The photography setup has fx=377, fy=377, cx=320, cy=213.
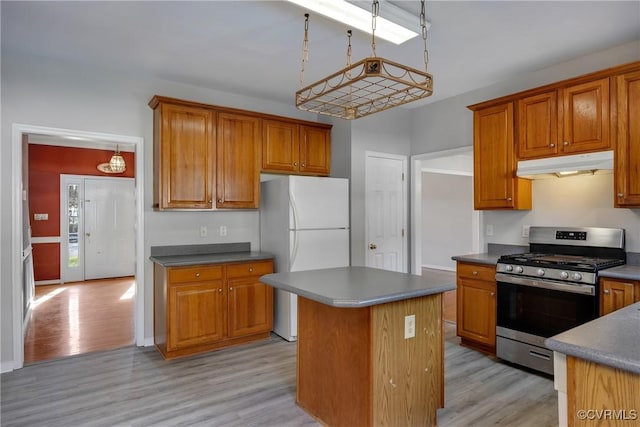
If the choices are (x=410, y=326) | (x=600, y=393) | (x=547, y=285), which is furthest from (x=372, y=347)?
(x=547, y=285)

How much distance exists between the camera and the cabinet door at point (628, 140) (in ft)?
8.86

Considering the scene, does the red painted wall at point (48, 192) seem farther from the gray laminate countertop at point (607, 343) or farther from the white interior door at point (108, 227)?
the gray laminate countertop at point (607, 343)

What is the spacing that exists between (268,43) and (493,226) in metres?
2.80

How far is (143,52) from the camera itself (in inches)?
124

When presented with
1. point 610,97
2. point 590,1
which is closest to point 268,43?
point 590,1

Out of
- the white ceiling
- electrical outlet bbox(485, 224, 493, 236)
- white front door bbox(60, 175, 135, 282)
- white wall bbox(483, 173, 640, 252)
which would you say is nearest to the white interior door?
white front door bbox(60, 175, 135, 282)

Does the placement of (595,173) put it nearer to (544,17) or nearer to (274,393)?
(544,17)

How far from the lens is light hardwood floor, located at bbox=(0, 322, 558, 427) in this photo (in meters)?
2.38

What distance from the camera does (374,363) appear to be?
1989 millimetres

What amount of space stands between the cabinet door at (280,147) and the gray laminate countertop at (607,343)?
131 inches

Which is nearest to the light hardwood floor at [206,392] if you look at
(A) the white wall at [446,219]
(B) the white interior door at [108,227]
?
(B) the white interior door at [108,227]

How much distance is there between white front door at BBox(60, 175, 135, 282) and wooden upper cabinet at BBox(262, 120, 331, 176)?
4411mm

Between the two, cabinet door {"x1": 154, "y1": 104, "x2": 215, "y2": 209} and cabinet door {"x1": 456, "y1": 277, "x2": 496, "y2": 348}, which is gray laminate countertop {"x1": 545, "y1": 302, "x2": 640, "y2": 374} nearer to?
cabinet door {"x1": 456, "y1": 277, "x2": 496, "y2": 348}

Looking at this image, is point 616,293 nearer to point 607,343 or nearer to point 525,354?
point 525,354
